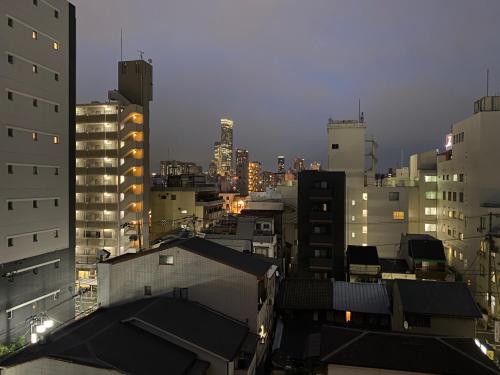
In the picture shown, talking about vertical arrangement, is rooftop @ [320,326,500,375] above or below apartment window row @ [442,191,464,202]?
below

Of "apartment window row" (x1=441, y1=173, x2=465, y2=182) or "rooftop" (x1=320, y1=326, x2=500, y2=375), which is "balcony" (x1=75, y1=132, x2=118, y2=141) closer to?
"rooftop" (x1=320, y1=326, x2=500, y2=375)

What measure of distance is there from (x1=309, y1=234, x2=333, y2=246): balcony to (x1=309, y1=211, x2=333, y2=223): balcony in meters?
1.59

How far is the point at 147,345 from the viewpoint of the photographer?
13.8 m

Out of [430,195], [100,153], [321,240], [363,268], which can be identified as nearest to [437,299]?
[363,268]

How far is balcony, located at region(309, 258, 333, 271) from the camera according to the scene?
36594 millimetres

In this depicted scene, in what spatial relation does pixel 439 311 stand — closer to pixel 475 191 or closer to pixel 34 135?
pixel 475 191

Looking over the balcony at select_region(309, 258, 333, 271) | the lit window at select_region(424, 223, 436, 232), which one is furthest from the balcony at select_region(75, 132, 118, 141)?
the lit window at select_region(424, 223, 436, 232)

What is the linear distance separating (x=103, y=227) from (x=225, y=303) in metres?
33.9

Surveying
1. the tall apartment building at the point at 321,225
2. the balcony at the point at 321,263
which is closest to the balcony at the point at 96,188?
the tall apartment building at the point at 321,225

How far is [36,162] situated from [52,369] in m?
19.2

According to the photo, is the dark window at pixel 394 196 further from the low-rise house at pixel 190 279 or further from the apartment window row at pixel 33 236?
the apartment window row at pixel 33 236

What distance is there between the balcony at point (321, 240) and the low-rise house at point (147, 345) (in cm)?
2079

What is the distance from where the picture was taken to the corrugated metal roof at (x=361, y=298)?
2395 cm

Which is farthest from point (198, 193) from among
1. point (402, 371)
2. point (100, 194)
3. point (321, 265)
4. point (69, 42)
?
point (402, 371)
